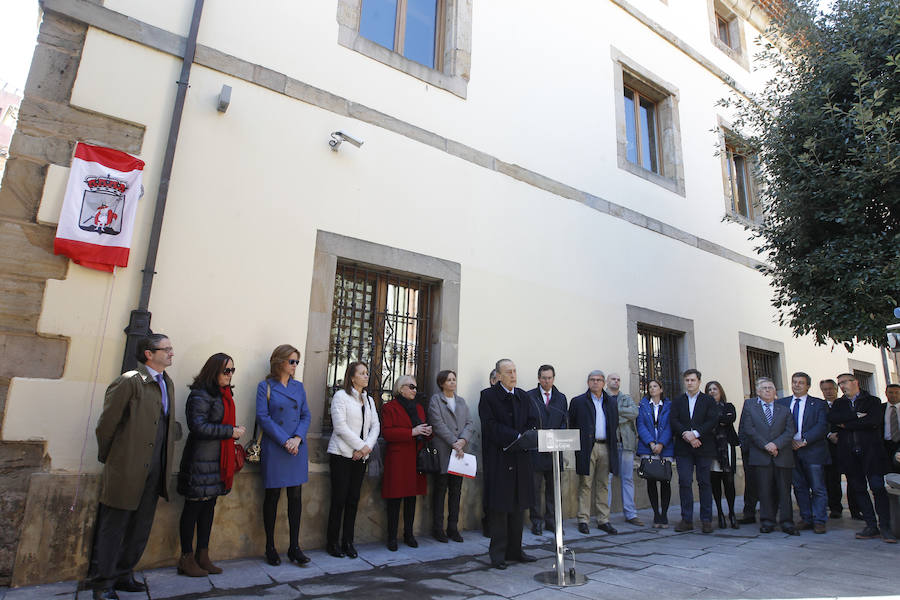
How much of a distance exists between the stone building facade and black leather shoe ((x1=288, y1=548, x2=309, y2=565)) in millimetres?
444

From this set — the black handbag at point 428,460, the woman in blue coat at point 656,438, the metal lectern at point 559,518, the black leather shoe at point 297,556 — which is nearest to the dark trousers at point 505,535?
the metal lectern at point 559,518

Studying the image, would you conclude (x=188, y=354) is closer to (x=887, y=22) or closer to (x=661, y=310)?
(x=661, y=310)

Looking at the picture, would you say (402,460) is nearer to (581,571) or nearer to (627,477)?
(581,571)

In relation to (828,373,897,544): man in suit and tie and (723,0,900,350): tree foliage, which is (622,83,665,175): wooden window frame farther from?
(828,373,897,544): man in suit and tie

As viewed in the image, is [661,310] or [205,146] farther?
[661,310]

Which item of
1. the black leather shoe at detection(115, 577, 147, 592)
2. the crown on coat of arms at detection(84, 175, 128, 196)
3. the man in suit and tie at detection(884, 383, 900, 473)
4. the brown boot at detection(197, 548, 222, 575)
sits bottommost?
the black leather shoe at detection(115, 577, 147, 592)

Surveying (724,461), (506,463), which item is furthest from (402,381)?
(724,461)

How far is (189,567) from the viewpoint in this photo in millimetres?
4070

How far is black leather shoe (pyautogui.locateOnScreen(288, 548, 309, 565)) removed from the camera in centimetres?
445

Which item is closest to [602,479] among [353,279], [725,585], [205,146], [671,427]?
[671,427]

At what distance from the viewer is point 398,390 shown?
217 inches

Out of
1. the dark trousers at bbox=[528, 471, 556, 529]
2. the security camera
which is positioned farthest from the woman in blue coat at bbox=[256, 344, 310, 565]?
the dark trousers at bbox=[528, 471, 556, 529]

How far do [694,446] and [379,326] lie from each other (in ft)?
12.3

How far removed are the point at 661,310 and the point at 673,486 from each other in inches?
103
